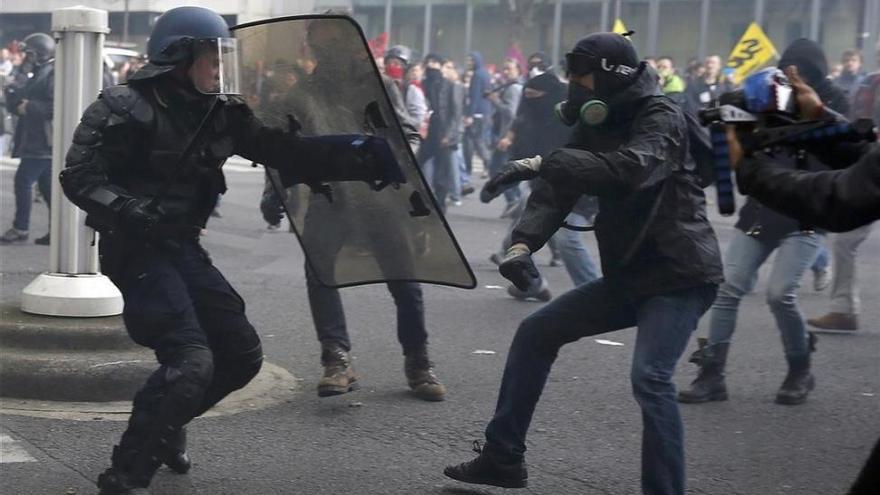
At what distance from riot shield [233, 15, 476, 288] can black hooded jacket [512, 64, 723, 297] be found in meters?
0.41

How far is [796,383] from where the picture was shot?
21.8 feet

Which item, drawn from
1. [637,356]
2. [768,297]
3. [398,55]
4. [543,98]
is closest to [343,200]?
[637,356]

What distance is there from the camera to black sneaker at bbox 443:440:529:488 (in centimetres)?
482

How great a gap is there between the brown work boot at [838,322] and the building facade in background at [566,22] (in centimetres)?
1839

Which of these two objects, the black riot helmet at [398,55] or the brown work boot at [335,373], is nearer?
the brown work boot at [335,373]

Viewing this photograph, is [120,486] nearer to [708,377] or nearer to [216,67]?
[216,67]

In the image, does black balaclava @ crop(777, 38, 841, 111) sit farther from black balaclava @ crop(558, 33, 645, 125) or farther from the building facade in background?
the building facade in background

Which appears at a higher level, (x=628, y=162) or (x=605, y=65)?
(x=605, y=65)

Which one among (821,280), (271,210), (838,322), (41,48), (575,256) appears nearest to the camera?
(271,210)

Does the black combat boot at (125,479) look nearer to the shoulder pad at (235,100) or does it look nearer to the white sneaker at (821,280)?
the shoulder pad at (235,100)

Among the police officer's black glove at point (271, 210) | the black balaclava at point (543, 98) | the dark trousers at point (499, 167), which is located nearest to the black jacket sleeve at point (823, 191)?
the police officer's black glove at point (271, 210)

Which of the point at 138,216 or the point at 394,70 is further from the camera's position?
the point at 394,70

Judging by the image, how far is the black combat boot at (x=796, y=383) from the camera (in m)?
6.61

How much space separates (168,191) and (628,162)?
4.97 ft
